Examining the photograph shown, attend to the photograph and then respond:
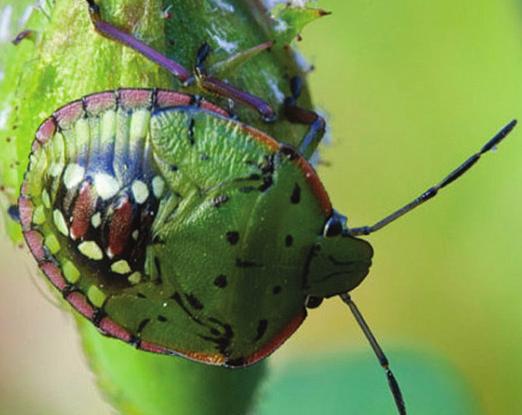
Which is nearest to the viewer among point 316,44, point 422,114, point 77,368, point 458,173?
point 458,173

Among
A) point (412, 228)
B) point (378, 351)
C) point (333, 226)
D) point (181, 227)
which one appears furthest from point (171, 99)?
point (412, 228)

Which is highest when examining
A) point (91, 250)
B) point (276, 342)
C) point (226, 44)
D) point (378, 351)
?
point (226, 44)

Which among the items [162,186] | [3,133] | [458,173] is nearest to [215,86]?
[162,186]

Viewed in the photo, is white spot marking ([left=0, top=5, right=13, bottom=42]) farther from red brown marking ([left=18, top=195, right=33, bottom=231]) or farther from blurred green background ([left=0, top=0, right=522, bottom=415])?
blurred green background ([left=0, top=0, right=522, bottom=415])

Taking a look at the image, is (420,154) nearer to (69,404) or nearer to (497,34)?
(497,34)

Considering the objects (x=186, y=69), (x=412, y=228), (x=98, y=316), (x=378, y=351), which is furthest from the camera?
(x=412, y=228)

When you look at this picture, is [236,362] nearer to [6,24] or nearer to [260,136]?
[260,136]
